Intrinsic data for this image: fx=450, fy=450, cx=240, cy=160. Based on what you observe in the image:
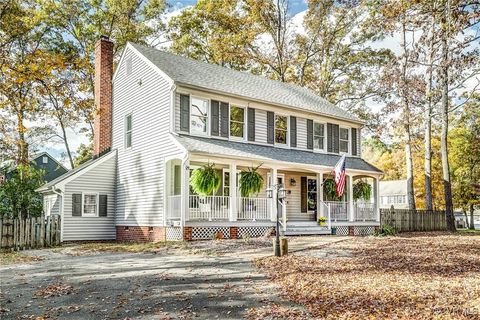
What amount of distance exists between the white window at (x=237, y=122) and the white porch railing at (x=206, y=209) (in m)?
3.30

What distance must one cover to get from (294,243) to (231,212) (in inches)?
132

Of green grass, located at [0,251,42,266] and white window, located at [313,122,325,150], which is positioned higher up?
white window, located at [313,122,325,150]

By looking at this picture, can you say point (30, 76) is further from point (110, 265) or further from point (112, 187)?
point (112, 187)

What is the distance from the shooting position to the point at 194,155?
52.6 ft

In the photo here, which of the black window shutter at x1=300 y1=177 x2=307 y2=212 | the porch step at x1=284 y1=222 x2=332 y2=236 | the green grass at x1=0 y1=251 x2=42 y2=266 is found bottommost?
the green grass at x1=0 y1=251 x2=42 y2=266

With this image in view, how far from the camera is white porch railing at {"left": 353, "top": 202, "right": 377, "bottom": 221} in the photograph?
21.8m

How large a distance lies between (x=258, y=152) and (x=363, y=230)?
7.20 metres

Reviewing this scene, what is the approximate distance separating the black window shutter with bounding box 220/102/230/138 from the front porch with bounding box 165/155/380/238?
132cm

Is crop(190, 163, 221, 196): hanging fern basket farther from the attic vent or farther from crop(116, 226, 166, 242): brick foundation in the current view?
the attic vent

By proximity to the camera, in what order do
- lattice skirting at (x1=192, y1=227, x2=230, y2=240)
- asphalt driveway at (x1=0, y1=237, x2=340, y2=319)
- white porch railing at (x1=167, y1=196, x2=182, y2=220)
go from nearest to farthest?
asphalt driveway at (x1=0, y1=237, x2=340, y2=319) → lattice skirting at (x1=192, y1=227, x2=230, y2=240) → white porch railing at (x1=167, y1=196, x2=182, y2=220)

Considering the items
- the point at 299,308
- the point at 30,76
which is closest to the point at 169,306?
the point at 299,308

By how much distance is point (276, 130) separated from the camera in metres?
20.8

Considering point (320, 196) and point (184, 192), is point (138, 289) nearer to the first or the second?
point (184, 192)

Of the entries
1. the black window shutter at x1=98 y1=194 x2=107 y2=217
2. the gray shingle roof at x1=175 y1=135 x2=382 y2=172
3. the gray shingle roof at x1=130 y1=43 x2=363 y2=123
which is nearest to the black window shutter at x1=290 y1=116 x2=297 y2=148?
the gray shingle roof at x1=175 y1=135 x2=382 y2=172
